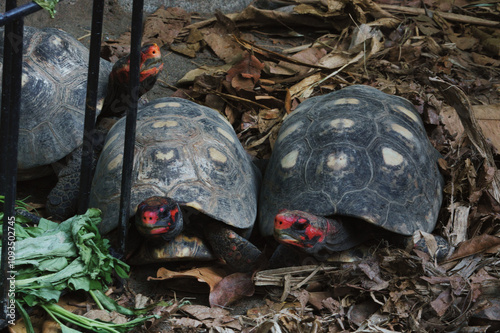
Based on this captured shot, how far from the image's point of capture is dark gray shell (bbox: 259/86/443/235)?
292 cm

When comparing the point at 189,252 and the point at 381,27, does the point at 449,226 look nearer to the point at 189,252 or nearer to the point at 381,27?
the point at 189,252

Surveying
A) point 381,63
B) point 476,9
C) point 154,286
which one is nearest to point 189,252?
point 154,286

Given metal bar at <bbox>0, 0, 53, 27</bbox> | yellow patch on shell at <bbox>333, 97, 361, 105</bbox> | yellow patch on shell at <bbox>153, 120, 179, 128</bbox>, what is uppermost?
metal bar at <bbox>0, 0, 53, 27</bbox>

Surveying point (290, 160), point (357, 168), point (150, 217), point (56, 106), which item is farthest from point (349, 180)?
point (56, 106)

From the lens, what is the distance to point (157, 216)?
103 inches

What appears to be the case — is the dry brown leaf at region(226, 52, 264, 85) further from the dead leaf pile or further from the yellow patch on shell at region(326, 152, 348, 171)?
the yellow patch on shell at region(326, 152, 348, 171)

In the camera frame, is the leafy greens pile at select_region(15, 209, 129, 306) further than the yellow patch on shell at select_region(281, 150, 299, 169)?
No

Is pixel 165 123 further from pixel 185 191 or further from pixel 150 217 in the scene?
pixel 150 217

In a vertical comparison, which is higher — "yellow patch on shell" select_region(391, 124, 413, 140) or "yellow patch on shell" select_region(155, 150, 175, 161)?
"yellow patch on shell" select_region(391, 124, 413, 140)

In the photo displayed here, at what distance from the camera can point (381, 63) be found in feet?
15.3

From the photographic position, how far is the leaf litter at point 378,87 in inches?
104

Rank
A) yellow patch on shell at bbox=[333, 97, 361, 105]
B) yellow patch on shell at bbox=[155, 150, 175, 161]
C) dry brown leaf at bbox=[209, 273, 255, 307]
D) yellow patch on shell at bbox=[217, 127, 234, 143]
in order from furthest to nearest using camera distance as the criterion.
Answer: yellow patch on shell at bbox=[333, 97, 361, 105] < yellow patch on shell at bbox=[217, 127, 234, 143] < yellow patch on shell at bbox=[155, 150, 175, 161] < dry brown leaf at bbox=[209, 273, 255, 307]

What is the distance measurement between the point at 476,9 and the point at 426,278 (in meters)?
3.97

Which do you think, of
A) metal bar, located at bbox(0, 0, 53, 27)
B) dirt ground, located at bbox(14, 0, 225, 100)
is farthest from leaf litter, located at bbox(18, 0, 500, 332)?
metal bar, located at bbox(0, 0, 53, 27)
